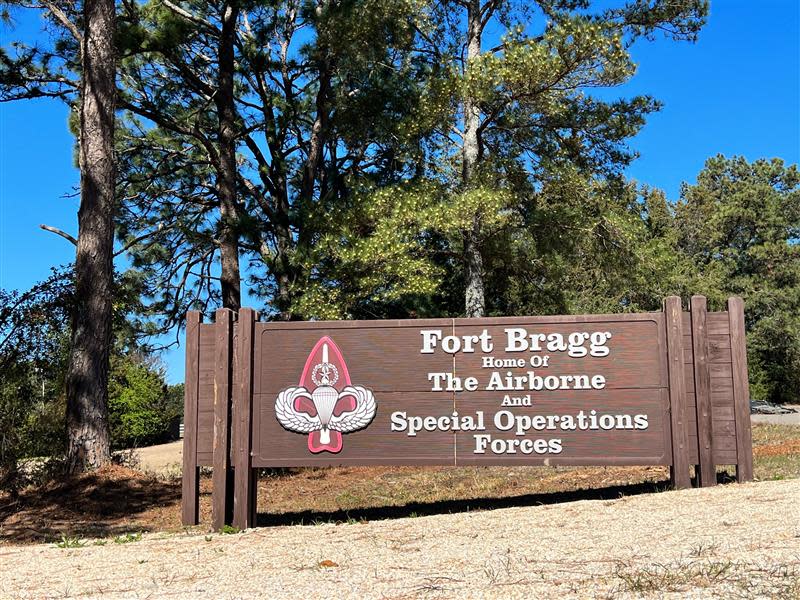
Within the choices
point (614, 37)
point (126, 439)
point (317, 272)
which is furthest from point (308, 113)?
point (126, 439)

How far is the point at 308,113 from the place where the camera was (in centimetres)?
1984

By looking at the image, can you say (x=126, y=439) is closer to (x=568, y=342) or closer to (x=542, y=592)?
(x=568, y=342)

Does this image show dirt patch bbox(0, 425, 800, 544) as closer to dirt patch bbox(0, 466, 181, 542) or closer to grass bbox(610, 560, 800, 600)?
dirt patch bbox(0, 466, 181, 542)

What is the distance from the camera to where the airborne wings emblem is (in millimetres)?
8008

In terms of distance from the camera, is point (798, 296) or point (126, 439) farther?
point (798, 296)

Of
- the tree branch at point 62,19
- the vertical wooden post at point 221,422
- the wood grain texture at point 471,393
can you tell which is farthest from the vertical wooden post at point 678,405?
the tree branch at point 62,19

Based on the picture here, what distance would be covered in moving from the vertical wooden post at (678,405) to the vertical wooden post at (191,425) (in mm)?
4930

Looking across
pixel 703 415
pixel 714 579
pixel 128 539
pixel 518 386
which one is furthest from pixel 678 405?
pixel 128 539

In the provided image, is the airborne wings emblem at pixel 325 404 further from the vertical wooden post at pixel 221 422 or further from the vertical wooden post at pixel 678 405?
the vertical wooden post at pixel 678 405

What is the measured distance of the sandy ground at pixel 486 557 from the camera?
14.4ft

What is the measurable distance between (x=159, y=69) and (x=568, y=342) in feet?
46.9

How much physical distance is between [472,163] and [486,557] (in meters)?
12.0

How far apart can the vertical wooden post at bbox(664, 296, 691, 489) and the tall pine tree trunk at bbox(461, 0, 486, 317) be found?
7.65 m

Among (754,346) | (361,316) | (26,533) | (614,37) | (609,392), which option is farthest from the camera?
(754,346)
